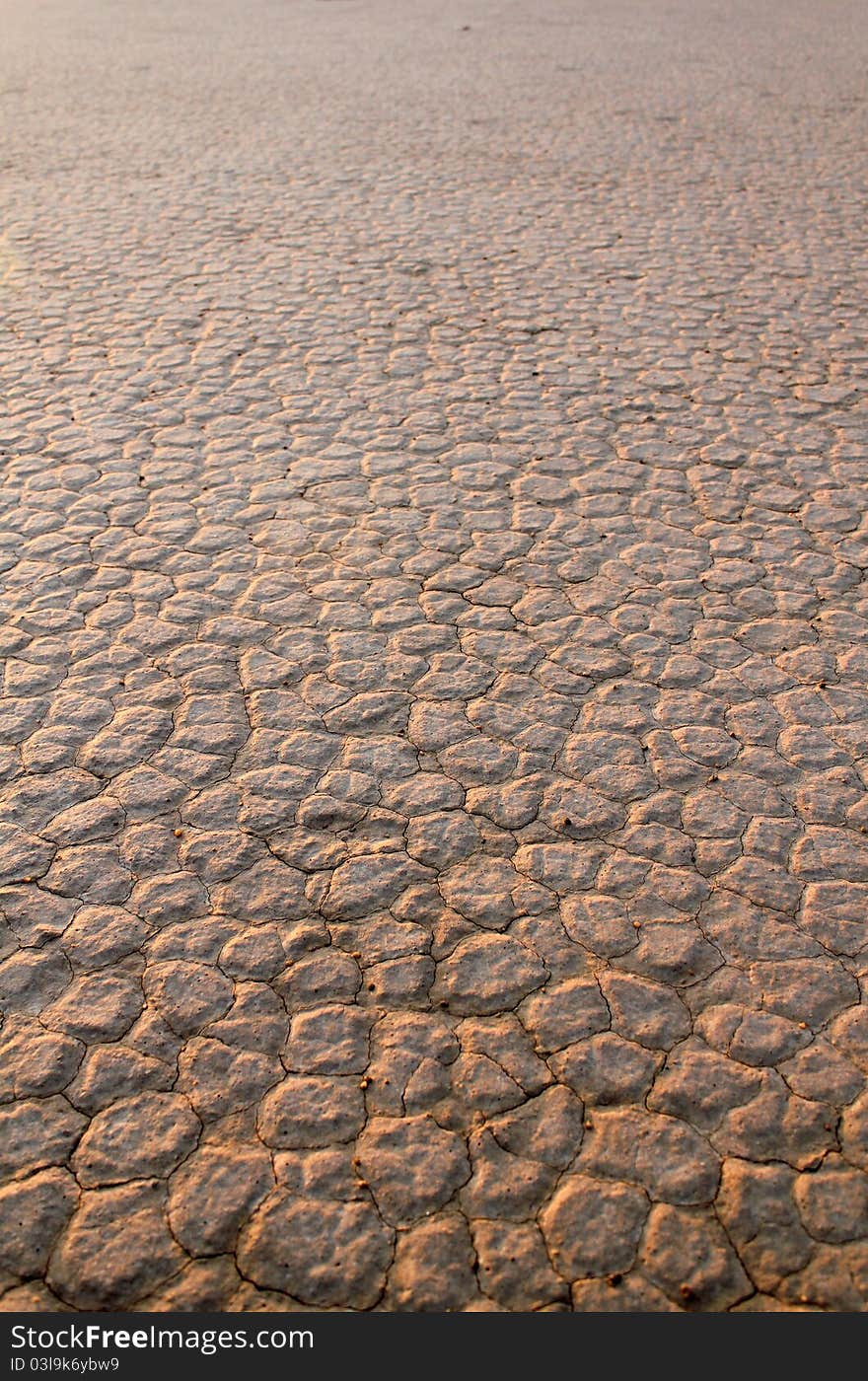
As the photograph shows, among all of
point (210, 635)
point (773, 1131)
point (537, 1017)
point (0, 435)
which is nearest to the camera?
point (773, 1131)

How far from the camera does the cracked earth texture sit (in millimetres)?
1602

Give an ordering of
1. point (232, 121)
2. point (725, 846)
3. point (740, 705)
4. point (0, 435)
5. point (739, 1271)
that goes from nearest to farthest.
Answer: point (739, 1271)
point (725, 846)
point (740, 705)
point (0, 435)
point (232, 121)

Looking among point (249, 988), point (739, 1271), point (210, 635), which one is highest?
point (210, 635)

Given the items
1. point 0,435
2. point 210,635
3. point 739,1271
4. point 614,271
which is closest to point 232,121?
point 614,271

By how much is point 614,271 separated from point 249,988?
4106 millimetres

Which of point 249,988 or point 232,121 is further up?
point 232,121

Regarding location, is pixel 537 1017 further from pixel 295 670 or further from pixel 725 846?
pixel 295 670

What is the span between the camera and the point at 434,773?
234 cm

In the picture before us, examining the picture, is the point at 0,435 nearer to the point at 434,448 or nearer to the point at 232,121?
the point at 434,448

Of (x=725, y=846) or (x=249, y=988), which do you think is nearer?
(x=249, y=988)

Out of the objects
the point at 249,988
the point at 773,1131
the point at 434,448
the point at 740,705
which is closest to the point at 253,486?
the point at 434,448

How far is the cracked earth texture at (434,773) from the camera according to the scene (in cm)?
160

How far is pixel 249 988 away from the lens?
6.24 feet

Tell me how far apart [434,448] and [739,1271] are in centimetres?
265
